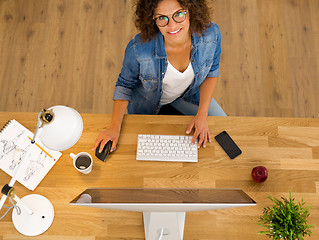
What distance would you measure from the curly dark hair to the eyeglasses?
25 mm

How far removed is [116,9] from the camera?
264cm

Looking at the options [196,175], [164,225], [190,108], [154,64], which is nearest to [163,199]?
[164,225]

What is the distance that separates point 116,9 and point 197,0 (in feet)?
5.16

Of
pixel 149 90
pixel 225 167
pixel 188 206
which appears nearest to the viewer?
pixel 188 206

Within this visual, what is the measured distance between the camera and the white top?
1447 mm

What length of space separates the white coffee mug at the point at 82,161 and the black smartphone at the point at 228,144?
0.61 meters

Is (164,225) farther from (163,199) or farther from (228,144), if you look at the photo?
(228,144)

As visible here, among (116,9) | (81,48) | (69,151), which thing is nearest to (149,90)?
(69,151)

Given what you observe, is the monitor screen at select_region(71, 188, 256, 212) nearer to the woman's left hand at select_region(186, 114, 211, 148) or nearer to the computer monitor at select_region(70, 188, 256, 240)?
the computer monitor at select_region(70, 188, 256, 240)

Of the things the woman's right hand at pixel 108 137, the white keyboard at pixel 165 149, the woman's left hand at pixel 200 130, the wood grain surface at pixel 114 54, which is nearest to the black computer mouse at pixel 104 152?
the woman's right hand at pixel 108 137

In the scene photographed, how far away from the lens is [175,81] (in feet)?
4.93

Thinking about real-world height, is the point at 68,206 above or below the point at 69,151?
below

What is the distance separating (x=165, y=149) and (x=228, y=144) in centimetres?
30

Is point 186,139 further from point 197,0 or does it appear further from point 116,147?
point 197,0
